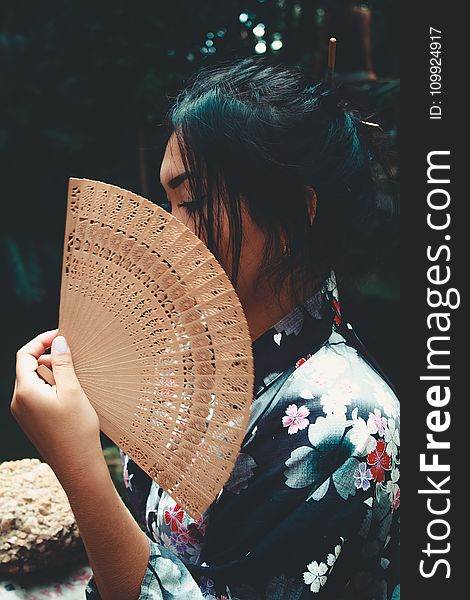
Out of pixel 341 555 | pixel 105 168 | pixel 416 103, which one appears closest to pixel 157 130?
pixel 416 103

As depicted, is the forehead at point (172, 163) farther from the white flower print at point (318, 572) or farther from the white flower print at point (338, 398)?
the white flower print at point (318, 572)

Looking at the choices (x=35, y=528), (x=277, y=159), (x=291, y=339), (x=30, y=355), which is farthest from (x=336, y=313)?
(x=35, y=528)

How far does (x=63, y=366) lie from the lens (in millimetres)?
1036

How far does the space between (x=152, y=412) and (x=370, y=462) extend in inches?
14.0

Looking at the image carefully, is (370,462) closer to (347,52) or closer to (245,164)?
(245,164)

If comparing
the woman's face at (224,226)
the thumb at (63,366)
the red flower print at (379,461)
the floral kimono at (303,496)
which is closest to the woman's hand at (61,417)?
the thumb at (63,366)

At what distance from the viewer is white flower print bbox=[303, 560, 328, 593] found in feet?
3.48

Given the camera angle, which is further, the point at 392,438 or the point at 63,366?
the point at 392,438

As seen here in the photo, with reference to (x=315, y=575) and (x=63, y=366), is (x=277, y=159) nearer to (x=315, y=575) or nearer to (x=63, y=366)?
(x=63, y=366)

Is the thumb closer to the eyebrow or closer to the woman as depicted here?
the woman

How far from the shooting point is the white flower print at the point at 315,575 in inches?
41.7

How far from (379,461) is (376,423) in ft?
0.20

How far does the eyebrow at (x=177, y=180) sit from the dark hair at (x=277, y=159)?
A: 0.01m

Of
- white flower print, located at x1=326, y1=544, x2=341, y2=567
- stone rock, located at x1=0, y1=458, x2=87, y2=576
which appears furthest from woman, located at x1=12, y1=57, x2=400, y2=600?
stone rock, located at x1=0, y1=458, x2=87, y2=576
